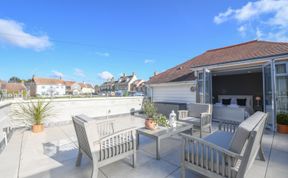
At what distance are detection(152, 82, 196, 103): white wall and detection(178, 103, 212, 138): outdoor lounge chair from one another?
233cm

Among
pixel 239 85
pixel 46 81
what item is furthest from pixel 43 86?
pixel 239 85

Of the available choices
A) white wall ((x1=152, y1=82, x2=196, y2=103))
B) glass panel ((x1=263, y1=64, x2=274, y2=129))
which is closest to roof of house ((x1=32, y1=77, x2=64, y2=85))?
white wall ((x1=152, y1=82, x2=196, y2=103))

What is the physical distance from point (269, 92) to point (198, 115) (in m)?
2.80

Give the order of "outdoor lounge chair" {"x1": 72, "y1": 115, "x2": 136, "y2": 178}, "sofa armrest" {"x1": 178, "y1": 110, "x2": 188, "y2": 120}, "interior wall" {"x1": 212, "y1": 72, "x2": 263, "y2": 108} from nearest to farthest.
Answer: "outdoor lounge chair" {"x1": 72, "y1": 115, "x2": 136, "y2": 178}, "sofa armrest" {"x1": 178, "y1": 110, "x2": 188, "y2": 120}, "interior wall" {"x1": 212, "y1": 72, "x2": 263, "y2": 108}

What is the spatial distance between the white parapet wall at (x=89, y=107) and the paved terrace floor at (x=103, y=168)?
2.10 m

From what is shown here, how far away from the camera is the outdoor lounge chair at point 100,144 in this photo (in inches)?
94.4

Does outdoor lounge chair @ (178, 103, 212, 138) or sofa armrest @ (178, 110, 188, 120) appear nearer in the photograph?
outdoor lounge chair @ (178, 103, 212, 138)

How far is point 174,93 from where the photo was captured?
9328mm

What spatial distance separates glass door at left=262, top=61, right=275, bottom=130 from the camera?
539cm

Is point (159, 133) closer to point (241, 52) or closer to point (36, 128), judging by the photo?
point (36, 128)

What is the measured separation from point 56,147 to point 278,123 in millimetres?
7101

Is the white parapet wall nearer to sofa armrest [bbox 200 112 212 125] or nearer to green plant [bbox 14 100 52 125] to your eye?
green plant [bbox 14 100 52 125]

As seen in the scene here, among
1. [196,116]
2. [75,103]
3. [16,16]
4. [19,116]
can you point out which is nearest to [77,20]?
[16,16]

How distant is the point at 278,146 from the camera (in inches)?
154
